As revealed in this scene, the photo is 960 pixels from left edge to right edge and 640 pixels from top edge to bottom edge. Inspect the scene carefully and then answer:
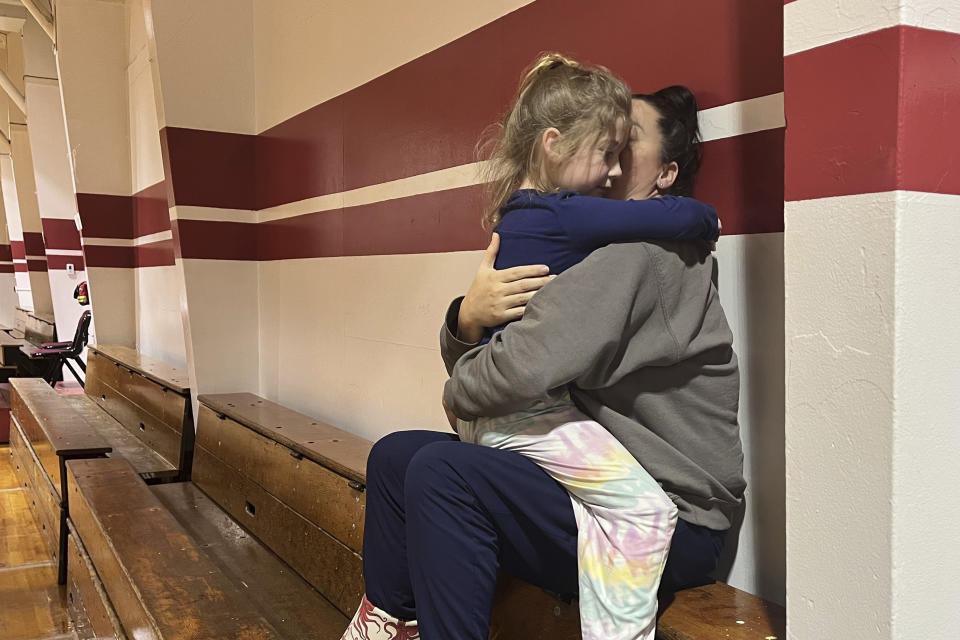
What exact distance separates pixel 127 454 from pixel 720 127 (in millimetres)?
3403

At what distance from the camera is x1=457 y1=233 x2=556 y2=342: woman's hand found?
1.33 m

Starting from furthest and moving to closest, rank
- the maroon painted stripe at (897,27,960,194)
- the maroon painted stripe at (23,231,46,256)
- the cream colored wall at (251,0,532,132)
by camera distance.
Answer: the maroon painted stripe at (23,231,46,256) < the cream colored wall at (251,0,532,132) < the maroon painted stripe at (897,27,960,194)

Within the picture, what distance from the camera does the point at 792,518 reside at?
1.12 meters

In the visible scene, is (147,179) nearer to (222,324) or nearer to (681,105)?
(222,324)

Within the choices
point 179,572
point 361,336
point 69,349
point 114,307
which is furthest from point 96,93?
point 179,572

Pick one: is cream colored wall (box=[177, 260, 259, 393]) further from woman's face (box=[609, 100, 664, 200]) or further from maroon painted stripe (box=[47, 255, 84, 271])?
maroon painted stripe (box=[47, 255, 84, 271])

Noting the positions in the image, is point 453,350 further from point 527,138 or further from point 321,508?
point 321,508

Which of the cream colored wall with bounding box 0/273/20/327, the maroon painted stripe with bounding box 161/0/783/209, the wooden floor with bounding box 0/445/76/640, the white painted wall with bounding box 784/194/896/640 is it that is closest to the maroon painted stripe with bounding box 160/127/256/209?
the maroon painted stripe with bounding box 161/0/783/209

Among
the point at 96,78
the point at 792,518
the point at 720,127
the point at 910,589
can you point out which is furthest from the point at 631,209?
the point at 96,78

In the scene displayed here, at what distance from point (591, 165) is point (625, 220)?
141mm

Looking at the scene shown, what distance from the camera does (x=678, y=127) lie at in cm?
150

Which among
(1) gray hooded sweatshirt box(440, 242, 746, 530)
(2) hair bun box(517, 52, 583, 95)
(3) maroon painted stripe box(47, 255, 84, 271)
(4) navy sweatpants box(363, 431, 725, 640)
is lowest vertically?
(4) navy sweatpants box(363, 431, 725, 640)

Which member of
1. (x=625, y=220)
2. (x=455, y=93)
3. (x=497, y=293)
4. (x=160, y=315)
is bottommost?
(x=160, y=315)

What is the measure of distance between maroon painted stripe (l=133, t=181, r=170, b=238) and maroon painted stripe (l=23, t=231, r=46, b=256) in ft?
15.4
